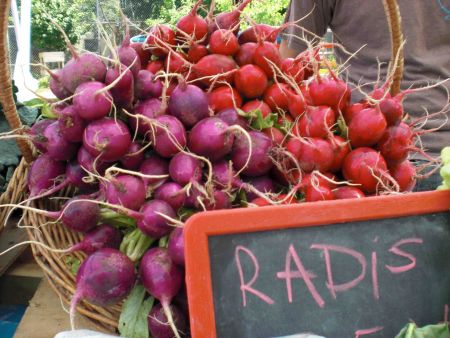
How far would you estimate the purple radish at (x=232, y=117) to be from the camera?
94cm

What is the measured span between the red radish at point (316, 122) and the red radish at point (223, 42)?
0.25 m

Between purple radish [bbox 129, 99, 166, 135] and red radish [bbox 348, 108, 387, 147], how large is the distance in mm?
384

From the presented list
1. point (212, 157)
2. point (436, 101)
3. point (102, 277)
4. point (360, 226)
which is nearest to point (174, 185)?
point (212, 157)

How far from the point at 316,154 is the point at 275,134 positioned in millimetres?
136

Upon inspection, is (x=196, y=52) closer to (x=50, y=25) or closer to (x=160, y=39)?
(x=160, y=39)

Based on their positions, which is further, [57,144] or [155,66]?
[155,66]

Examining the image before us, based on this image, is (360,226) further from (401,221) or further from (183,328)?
(183,328)

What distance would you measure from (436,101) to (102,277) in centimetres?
123

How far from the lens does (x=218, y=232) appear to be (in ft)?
2.02

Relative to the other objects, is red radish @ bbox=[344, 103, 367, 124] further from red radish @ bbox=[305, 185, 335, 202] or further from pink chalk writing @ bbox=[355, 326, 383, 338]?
pink chalk writing @ bbox=[355, 326, 383, 338]

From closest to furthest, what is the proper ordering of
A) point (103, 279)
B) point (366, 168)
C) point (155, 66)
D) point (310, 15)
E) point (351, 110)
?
point (103, 279), point (366, 168), point (351, 110), point (155, 66), point (310, 15)

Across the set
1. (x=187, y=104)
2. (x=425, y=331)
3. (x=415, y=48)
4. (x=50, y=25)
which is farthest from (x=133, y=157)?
(x=50, y=25)

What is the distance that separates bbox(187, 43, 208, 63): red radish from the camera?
1074 mm

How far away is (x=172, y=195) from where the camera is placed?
2.70 feet
